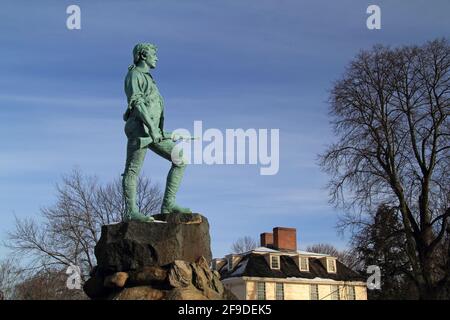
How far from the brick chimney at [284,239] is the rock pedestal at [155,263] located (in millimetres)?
35687

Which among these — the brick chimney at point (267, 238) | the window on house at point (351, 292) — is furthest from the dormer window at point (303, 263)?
the brick chimney at point (267, 238)

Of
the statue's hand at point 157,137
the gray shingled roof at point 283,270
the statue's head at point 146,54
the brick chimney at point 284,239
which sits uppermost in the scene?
the brick chimney at point 284,239

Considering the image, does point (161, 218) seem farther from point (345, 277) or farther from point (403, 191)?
point (345, 277)

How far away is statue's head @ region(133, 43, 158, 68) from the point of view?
1210cm

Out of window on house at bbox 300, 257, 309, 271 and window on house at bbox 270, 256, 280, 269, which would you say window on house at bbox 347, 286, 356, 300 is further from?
window on house at bbox 270, 256, 280, 269

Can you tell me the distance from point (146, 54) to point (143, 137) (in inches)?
75.0

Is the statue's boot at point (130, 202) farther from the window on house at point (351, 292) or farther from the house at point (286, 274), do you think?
the window on house at point (351, 292)

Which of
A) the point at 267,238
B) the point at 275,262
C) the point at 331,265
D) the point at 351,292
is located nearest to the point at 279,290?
the point at 275,262

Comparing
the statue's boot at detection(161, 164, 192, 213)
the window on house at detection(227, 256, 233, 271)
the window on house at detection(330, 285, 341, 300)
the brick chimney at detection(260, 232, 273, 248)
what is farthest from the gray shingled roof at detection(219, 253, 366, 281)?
the statue's boot at detection(161, 164, 192, 213)

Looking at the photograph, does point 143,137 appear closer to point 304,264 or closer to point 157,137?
point 157,137

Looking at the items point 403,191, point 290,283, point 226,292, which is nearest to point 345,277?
point 290,283

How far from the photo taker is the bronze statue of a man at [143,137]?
450 inches

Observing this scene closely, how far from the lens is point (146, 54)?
12.1 metres
